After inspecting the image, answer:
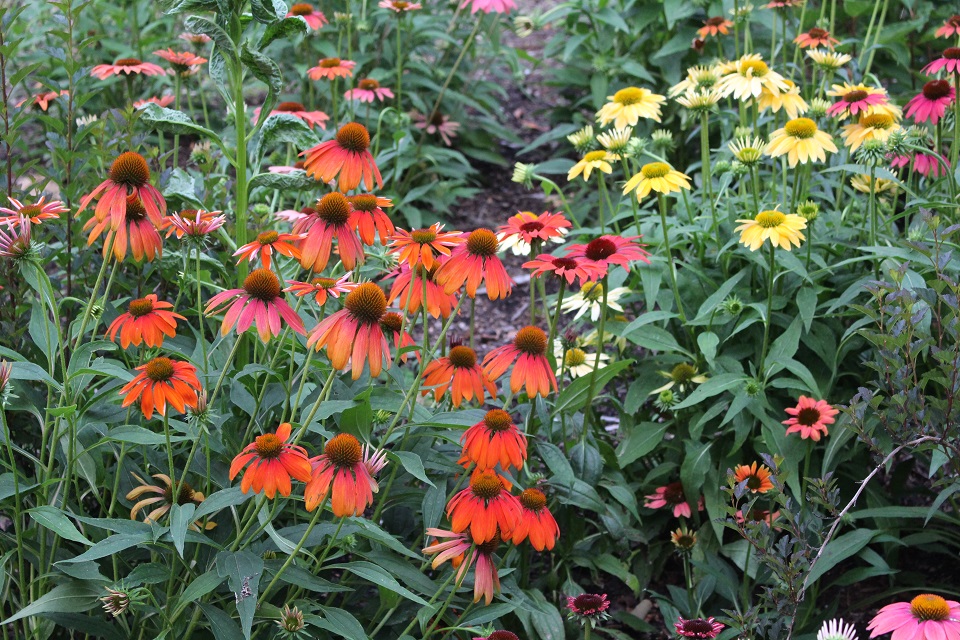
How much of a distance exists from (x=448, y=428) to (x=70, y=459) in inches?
31.2

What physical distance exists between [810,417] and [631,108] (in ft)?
3.67

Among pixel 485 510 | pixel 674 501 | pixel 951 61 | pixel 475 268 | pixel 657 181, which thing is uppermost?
pixel 951 61

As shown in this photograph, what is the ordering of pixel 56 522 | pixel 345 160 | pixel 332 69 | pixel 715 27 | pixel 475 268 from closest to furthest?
pixel 56 522, pixel 475 268, pixel 345 160, pixel 332 69, pixel 715 27

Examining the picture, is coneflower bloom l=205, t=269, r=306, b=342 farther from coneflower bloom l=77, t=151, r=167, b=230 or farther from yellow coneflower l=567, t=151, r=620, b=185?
yellow coneflower l=567, t=151, r=620, b=185

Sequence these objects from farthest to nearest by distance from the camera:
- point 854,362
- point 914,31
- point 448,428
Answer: point 914,31 → point 854,362 → point 448,428

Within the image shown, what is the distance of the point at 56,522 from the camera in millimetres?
1718

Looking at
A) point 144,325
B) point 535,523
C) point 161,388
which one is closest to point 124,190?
point 144,325

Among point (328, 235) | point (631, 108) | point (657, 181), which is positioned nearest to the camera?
point (328, 235)

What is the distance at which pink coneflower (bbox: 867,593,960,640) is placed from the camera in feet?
5.06

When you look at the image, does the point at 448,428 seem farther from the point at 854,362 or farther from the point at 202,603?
the point at 854,362

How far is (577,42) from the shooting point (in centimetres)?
457

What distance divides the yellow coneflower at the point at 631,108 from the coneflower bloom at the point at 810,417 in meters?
1.01

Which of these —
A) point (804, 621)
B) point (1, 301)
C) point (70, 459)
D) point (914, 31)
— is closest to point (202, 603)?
point (70, 459)

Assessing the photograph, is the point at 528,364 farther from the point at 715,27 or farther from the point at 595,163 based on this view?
the point at 715,27
